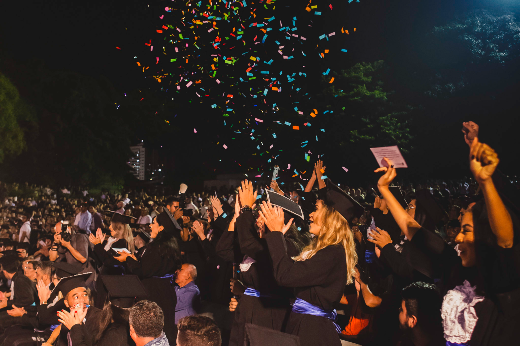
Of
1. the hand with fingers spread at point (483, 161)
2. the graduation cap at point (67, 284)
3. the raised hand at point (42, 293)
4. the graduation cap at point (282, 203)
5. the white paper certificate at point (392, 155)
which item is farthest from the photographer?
the raised hand at point (42, 293)

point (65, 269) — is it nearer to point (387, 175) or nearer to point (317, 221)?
point (317, 221)

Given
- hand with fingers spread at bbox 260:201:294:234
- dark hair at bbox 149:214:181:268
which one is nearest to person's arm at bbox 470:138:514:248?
hand with fingers spread at bbox 260:201:294:234

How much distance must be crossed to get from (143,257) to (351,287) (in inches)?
113

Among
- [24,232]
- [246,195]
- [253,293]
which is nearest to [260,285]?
[253,293]

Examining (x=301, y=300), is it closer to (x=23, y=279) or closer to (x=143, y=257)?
(x=143, y=257)

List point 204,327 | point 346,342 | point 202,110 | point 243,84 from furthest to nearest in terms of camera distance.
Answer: point 202,110
point 243,84
point 346,342
point 204,327

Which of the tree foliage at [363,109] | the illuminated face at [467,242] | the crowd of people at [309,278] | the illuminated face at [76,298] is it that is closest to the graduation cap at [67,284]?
the crowd of people at [309,278]

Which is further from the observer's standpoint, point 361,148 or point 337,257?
point 361,148

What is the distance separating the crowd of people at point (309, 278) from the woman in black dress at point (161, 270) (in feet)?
0.04

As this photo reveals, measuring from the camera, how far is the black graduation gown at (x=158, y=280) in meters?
5.35

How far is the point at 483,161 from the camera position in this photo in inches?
84.9

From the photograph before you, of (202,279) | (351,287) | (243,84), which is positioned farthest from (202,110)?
(351,287)

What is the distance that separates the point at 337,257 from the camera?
3418mm

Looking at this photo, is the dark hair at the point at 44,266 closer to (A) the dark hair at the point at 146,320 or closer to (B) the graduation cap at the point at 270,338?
(A) the dark hair at the point at 146,320
